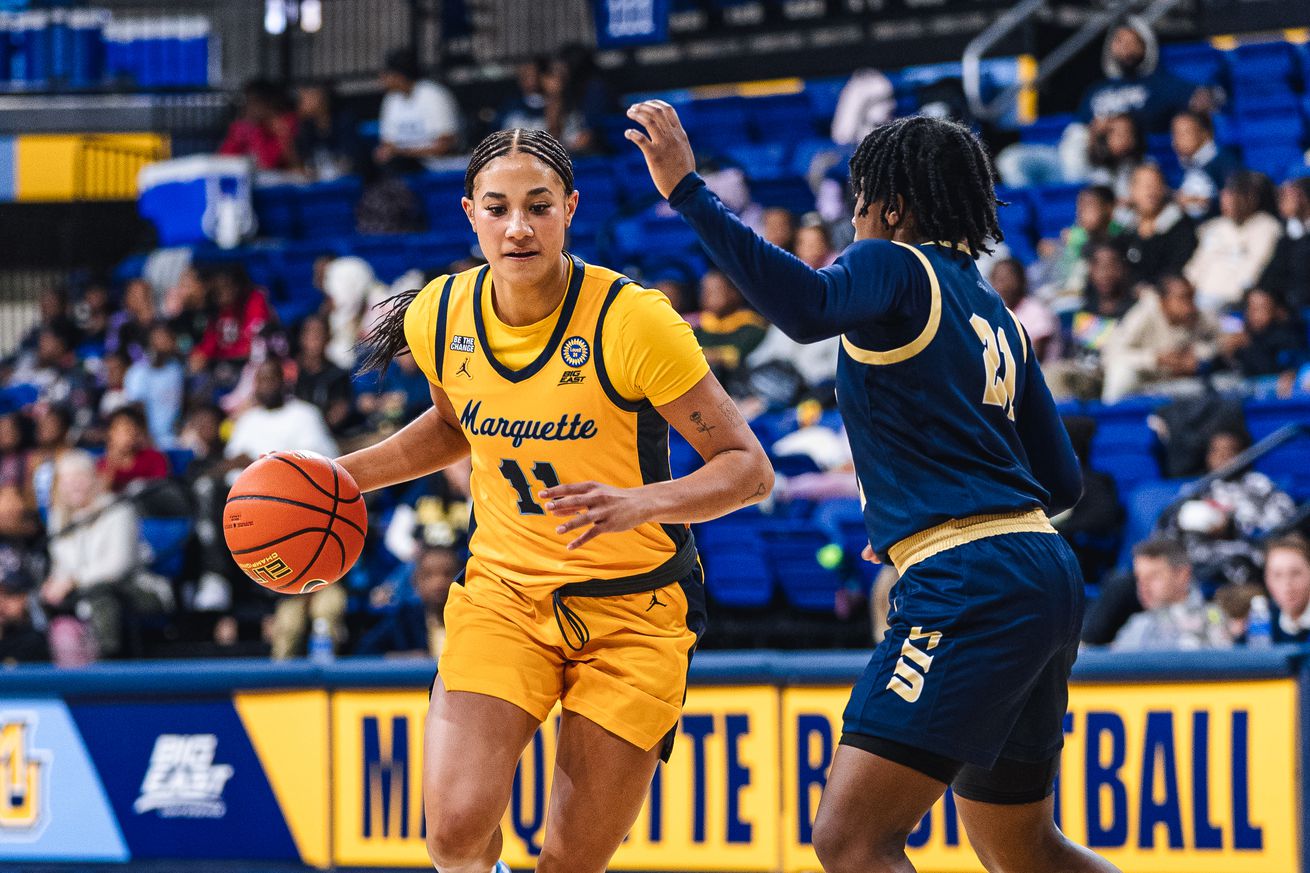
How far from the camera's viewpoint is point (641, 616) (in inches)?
172

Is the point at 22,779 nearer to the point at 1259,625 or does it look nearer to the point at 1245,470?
the point at 1259,625

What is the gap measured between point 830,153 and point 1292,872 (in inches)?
312

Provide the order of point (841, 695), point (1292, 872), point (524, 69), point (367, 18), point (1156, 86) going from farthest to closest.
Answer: point (367, 18), point (524, 69), point (1156, 86), point (841, 695), point (1292, 872)

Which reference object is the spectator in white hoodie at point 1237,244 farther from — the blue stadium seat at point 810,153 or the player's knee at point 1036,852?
the player's knee at point 1036,852

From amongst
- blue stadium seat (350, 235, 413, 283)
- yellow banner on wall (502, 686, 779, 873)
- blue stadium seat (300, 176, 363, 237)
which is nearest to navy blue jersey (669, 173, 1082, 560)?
yellow banner on wall (502, 686, 779, 873)

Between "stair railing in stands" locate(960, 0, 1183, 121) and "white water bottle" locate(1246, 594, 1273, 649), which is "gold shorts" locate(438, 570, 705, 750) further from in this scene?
"stair railing in stands" locate(960, 0, 1183, 121)

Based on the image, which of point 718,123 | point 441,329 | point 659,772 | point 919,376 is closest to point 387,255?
point 718,123

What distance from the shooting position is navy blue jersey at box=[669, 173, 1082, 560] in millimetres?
3627

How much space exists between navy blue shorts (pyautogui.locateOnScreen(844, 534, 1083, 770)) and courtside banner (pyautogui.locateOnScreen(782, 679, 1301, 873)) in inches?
98.8

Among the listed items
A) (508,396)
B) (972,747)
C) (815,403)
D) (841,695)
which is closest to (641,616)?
(508,396)

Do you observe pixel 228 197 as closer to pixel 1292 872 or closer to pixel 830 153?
pixel 830 153

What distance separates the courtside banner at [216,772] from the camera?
7262 millimetres

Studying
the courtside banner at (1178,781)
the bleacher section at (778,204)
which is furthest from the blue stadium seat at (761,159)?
the courtside banner at (1178,781)

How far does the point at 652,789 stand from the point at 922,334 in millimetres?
3532
